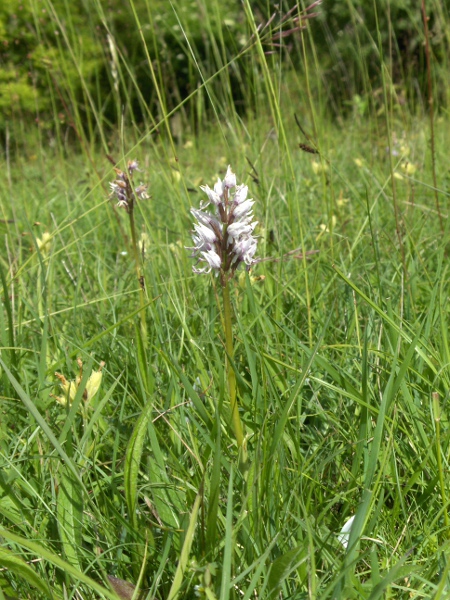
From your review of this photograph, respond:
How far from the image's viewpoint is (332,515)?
1066 millimetres

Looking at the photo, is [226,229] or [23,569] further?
[226,229]

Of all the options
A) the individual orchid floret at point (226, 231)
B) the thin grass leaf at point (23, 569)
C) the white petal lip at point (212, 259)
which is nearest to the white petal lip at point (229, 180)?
the individual orchid floret at point (226, 231)

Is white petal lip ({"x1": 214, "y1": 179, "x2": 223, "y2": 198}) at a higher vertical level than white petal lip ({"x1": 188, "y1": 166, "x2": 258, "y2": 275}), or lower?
higher

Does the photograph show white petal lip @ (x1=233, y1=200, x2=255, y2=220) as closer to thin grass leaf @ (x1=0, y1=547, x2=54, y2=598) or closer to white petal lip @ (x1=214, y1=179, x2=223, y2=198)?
white petal lip @ (x1=214, y1=179, x2=223, y2=198)

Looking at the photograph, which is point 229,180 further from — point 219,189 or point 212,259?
point 212,259

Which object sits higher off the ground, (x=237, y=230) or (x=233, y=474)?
(x=237, y=230)

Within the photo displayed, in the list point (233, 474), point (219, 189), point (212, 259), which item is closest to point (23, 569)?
point (233, 474)

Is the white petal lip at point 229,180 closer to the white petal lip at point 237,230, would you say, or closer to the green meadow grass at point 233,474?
the white petal lip at point 237,230

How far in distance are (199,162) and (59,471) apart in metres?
3.54

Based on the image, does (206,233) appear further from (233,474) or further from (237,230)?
(233,474)

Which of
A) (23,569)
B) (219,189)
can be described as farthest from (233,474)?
(219,189)

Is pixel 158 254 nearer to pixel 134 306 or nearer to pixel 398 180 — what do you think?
pixel 134 306

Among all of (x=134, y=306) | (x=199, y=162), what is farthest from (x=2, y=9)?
(x=134, y=306)

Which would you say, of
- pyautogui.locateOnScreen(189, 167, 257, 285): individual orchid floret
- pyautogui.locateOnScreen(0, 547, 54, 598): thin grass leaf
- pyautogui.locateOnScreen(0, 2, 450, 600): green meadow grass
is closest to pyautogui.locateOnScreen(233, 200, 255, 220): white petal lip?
pyautogui.locateOnScreen(189, 167, 257, 285): individual orchid floret
